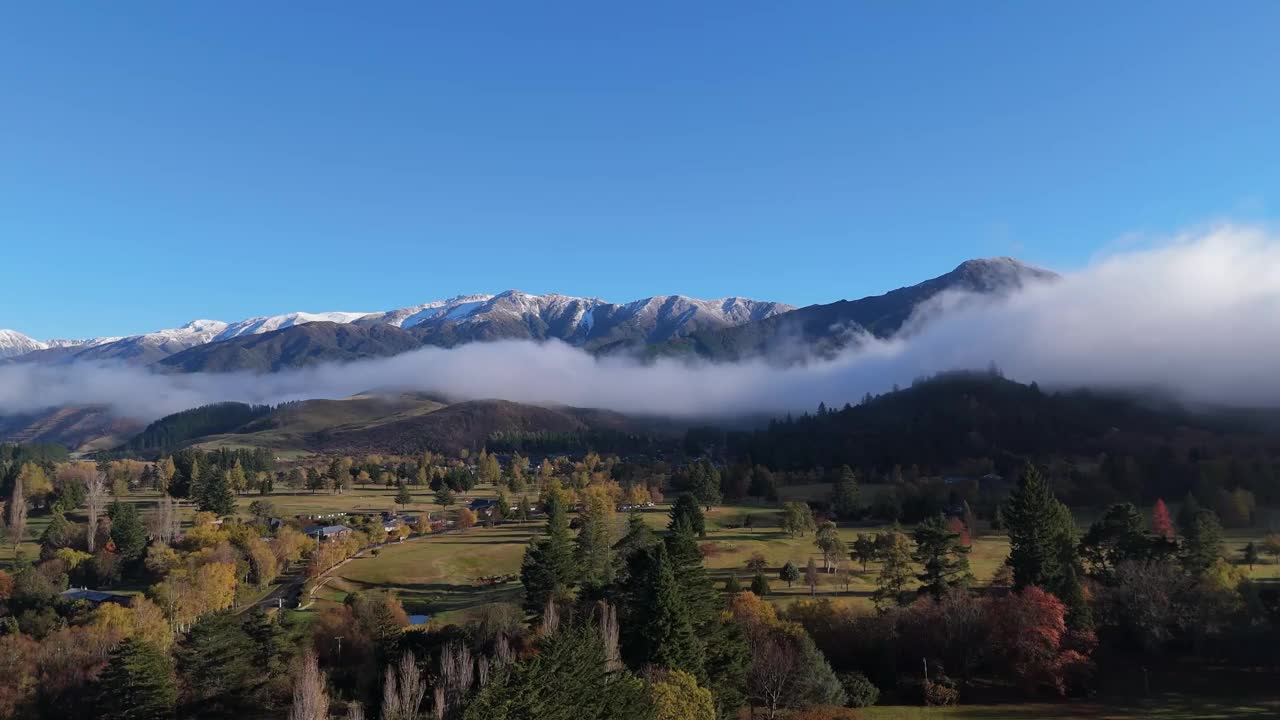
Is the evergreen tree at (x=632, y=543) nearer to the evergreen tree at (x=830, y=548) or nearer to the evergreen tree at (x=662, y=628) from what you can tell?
→ the evergreen tree at (x=830, y=548)

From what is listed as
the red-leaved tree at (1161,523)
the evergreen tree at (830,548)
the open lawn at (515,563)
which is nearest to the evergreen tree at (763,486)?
the open lawn at (515,563)

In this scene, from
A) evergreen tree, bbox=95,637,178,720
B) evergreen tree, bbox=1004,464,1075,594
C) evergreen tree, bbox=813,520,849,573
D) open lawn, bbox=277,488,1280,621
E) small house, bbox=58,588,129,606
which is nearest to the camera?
evergreen tree, bbox=95,637,178,720

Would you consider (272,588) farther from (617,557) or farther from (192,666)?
(617,557)

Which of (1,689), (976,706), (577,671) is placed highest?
(577,671)

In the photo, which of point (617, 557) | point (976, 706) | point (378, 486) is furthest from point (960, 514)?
point (378, 486)

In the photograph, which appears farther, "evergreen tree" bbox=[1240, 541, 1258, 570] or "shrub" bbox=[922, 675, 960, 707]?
"evergreen tree" bbox=[1240, 541, 1258, 570]

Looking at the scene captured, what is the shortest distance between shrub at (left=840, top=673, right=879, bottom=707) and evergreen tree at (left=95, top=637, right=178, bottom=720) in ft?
154

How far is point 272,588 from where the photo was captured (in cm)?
8956

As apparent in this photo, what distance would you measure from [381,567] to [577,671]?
6559 centimetres

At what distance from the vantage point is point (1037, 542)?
214 feet

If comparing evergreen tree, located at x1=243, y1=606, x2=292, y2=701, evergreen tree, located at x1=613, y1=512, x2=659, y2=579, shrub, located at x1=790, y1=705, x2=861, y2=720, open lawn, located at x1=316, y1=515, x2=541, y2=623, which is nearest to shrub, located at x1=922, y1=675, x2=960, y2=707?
shrub, located at x1=790, y1=705, x2=861, y2=720

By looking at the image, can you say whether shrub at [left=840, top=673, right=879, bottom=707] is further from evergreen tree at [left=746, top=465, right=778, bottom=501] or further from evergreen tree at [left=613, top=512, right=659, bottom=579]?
evergreen tree at [left=746, top=465, right=778, bottom=501]

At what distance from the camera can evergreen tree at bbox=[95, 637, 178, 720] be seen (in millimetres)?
49969

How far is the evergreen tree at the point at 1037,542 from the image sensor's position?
64188 mm
